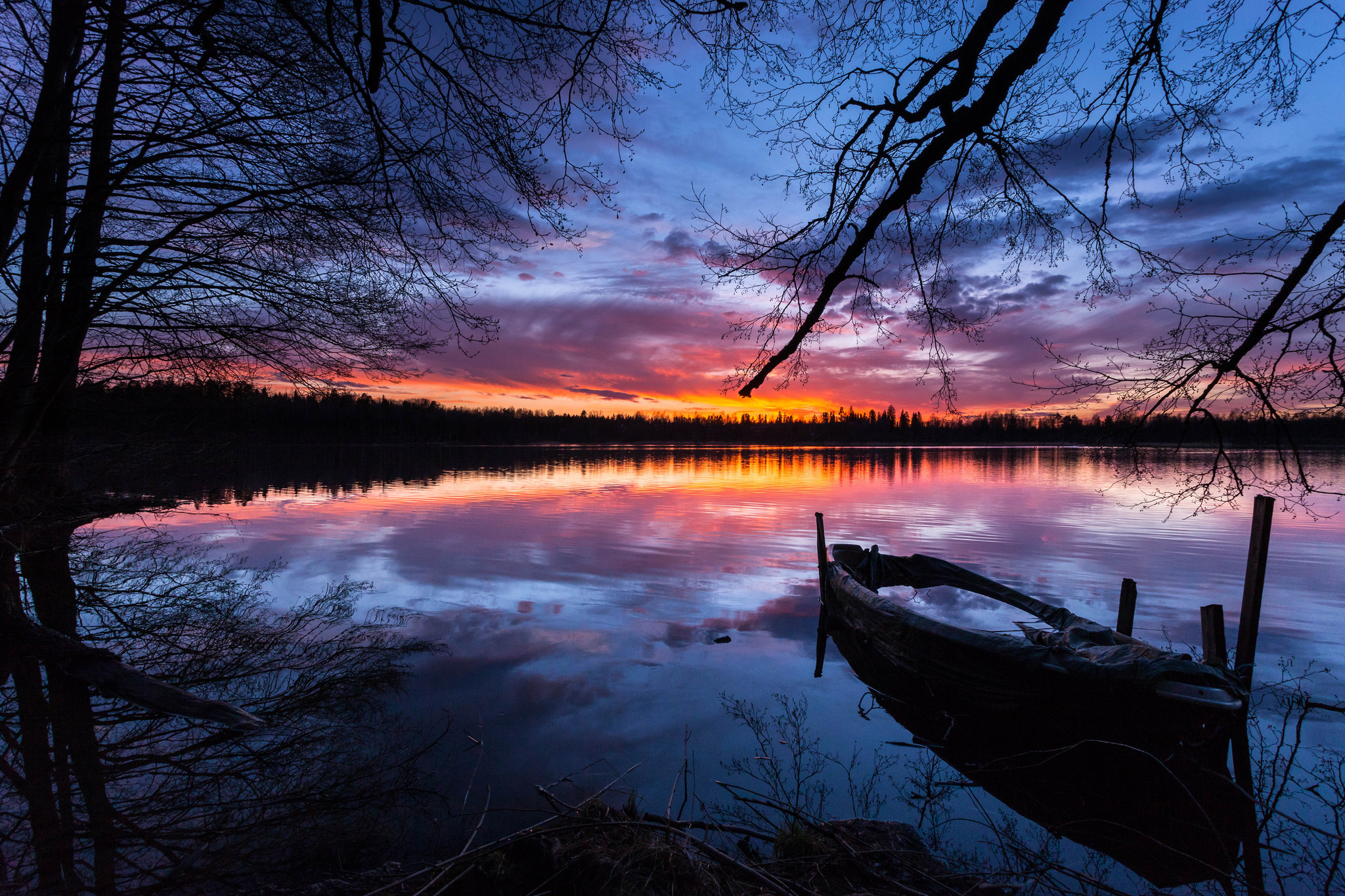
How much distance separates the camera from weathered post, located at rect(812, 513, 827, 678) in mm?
9130

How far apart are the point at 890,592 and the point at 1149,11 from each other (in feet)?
39.1

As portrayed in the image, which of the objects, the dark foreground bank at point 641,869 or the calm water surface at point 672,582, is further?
the calm water surface at point 672,582

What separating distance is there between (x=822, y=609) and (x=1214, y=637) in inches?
212

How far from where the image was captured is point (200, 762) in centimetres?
449

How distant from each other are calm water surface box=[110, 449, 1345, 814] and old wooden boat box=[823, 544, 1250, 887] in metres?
0.95

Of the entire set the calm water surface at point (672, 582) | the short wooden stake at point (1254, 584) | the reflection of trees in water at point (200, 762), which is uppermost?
the short wooden stake at point (1254, 584)

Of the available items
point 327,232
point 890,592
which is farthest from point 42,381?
point 890,592

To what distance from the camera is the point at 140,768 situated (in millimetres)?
4320

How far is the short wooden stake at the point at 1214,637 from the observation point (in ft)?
21.3

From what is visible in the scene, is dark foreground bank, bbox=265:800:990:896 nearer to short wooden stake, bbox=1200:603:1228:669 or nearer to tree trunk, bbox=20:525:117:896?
tree trunk, bbox=20:525:117:896

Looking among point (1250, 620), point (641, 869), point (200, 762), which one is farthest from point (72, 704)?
point (1250, 620)

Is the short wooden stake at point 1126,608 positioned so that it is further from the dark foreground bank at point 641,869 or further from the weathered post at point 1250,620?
the dark foreground bank at point 641,869

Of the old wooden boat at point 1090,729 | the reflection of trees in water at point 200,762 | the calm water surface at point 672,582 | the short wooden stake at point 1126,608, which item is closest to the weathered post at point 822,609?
the calm water surface at point 672,582

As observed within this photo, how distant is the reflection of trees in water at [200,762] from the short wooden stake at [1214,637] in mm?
8135
